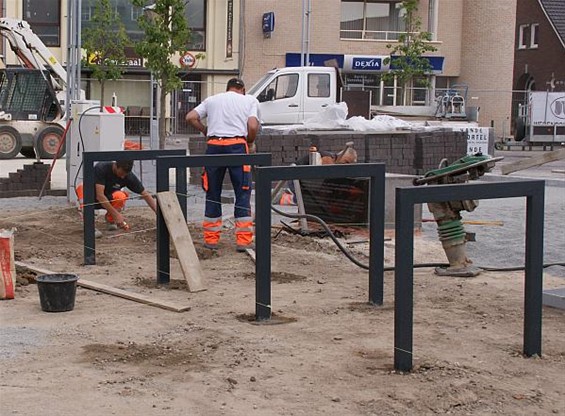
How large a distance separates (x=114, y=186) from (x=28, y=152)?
16.4 m

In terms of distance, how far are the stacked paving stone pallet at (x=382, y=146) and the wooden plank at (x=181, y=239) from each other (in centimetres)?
902

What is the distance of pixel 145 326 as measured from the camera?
24.0ft

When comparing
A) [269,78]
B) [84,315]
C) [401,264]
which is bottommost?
[84,315]

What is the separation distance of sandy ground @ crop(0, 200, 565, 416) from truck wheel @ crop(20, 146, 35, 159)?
17.9m

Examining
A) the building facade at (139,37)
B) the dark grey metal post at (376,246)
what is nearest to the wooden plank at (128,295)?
the dark grey metal post at (376,246)

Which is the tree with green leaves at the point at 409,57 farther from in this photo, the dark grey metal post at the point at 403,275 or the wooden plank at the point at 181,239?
the dark grey metal post at the point at 403,275

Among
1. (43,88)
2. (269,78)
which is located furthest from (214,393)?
(43,88)

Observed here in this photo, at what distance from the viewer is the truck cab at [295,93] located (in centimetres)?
2530

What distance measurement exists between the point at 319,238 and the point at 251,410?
6778mm

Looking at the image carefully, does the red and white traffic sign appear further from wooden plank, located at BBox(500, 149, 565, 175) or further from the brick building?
wooden plank, located at BBox(500, 149, 565, 175)

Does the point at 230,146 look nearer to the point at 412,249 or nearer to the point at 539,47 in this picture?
the point at 412,249

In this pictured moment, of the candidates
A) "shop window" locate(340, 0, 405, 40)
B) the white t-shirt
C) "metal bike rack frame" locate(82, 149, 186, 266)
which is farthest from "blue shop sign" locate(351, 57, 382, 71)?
"metal bike rack frame" locate(82, 149, 186, 266)

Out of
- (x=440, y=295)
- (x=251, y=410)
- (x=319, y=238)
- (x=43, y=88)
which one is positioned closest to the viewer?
(x=251, y=410)

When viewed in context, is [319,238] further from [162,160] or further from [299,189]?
[162,160]
